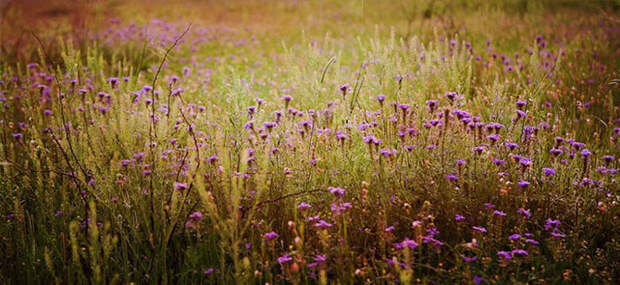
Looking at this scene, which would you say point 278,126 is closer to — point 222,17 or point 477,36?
point 477,36

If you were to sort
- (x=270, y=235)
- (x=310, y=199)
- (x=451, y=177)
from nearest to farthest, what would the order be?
(x=270, y=235) < (x=451, y=177) < (x=310, y=199)

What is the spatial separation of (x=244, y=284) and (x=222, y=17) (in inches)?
381

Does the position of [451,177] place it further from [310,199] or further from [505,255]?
[310,199]

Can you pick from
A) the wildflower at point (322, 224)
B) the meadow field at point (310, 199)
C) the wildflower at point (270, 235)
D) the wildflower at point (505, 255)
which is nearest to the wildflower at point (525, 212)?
the meadow field at point (310, 199)

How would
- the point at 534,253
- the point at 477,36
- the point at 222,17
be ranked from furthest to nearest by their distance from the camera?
the point at 222,17
the point at 477,36
the point at 534,253

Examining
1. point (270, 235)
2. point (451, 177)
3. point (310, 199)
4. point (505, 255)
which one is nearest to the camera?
point (505, 255)

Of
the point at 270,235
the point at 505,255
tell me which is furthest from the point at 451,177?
the point at 270,235

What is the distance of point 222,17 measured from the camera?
10.8 meters

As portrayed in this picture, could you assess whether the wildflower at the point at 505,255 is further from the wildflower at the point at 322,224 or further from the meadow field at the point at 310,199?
the wildflower at the point at 322,224

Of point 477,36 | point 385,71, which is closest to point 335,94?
point 385,71

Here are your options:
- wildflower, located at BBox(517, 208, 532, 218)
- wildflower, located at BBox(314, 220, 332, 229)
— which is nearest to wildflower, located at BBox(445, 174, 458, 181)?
wildflower, located at BBox(517, 208, 532, 218)

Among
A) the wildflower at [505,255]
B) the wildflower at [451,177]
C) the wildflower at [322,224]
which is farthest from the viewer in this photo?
the wildflower at [451,177]

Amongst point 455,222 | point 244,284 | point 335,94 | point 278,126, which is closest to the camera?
point 244,284

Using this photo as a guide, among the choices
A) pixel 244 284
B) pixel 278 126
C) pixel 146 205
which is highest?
pixel 278 126
